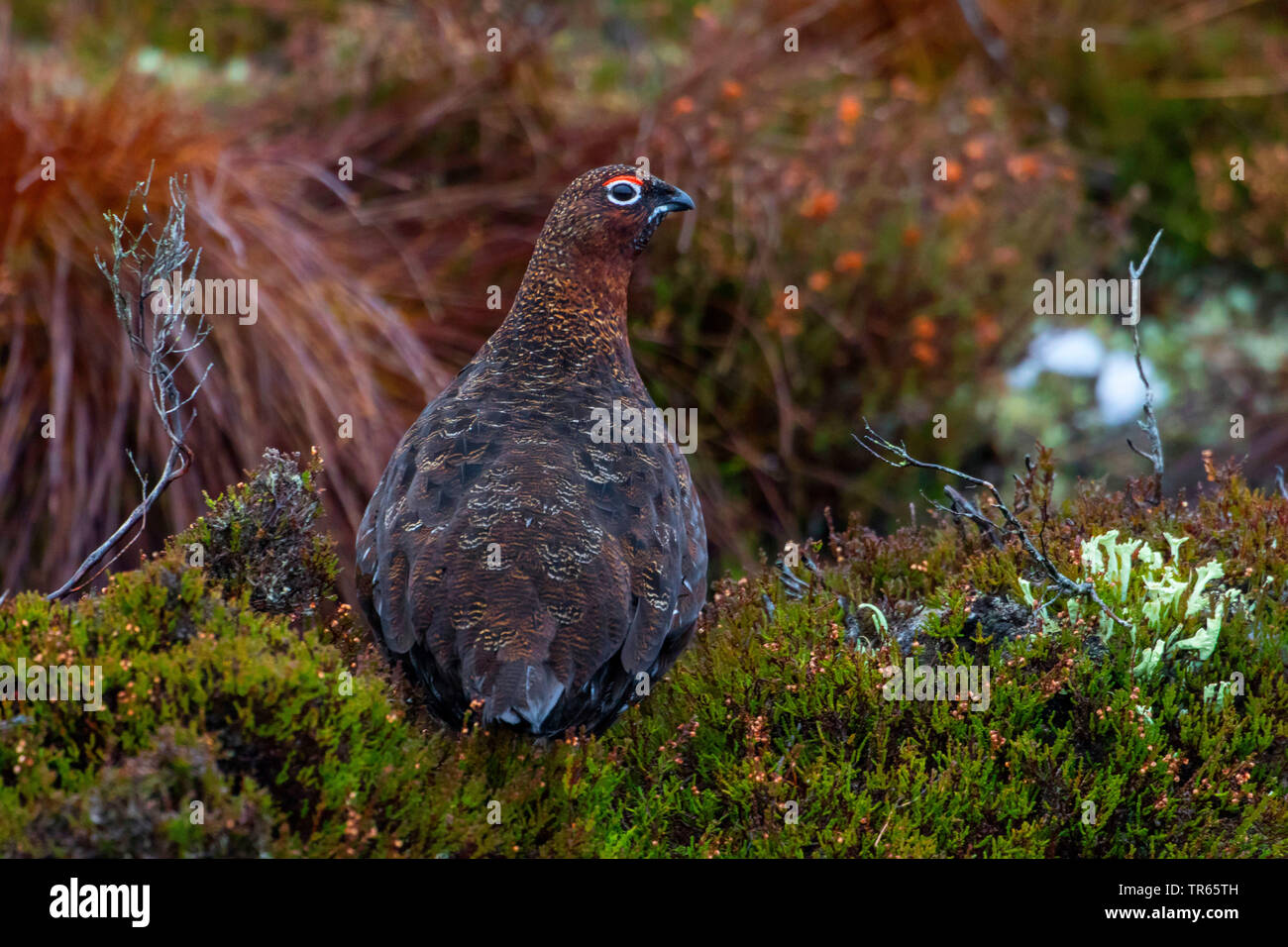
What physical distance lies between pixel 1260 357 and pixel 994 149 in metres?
3.45

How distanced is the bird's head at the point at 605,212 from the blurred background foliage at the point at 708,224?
1.56 meters

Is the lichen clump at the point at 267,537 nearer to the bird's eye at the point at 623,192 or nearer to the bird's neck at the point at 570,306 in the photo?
the bird's neck at the point at 570,306

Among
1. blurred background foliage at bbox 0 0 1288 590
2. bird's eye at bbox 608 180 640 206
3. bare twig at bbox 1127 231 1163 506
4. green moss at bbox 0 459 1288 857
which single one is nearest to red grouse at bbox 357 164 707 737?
green moss at bbox 0 459 1288 857

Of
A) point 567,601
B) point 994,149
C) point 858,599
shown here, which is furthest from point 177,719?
point 994,149

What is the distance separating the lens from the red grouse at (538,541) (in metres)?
3.39

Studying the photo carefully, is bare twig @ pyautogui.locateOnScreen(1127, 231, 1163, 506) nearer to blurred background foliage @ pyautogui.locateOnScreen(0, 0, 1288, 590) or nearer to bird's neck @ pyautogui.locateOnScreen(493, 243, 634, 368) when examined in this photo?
bird's neck @ pyautogui.locateOnScreen(493, 243, 634, 368)

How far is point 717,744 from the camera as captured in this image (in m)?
3.90

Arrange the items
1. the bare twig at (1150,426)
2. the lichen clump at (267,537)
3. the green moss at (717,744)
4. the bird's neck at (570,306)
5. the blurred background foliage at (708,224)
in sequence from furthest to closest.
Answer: the blurred background foliage at (708,224), the bird's neck at (570,306), the bare twig at (1150,426), the lichen clump at (267,537), the green moss at (717,744)

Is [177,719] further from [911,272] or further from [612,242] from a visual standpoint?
[911,272]

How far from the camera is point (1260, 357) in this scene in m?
10.7

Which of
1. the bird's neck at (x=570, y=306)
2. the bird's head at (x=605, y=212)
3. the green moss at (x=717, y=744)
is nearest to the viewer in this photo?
the green moss at (x=717, y=744)

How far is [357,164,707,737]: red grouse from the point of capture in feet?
11.1

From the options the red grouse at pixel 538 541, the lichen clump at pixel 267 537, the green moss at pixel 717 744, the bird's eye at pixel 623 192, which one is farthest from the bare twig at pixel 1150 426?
the lichen clump at pixel 267 537

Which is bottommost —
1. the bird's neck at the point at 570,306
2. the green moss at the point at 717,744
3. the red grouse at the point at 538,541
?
the green moss at the point at 717,744
